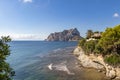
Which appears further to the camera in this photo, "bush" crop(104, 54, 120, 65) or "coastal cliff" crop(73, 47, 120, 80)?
"bush" crop(104, 54, 120, 65)

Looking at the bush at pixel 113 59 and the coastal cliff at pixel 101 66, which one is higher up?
the bush at pixel 113 59

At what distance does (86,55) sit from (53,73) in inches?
784

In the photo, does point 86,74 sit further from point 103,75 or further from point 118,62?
point 118,62

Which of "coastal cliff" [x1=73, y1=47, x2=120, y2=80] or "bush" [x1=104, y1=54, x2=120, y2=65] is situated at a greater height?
"bush" [x1=104, y1=54, x2=120, y2=65]

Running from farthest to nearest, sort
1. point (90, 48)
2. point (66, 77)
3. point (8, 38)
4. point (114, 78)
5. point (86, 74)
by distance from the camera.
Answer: point (90, 48) < point (86, 74) < point (66, 77) < point (114, 78) < point (8, 38)

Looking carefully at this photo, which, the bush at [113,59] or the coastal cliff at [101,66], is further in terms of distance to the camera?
the bush at [113,59]

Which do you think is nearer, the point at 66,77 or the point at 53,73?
the point at 66,77

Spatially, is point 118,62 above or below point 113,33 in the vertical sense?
below

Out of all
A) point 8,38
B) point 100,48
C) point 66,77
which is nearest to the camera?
point 8,38

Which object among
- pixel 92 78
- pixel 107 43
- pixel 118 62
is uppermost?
pixel 107 43

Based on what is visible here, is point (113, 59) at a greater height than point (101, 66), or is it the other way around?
point (113, 59)

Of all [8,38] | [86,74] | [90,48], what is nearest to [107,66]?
[86,74]

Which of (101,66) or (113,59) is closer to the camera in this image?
(113,59)

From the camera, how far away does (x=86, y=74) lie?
56.4 metres
